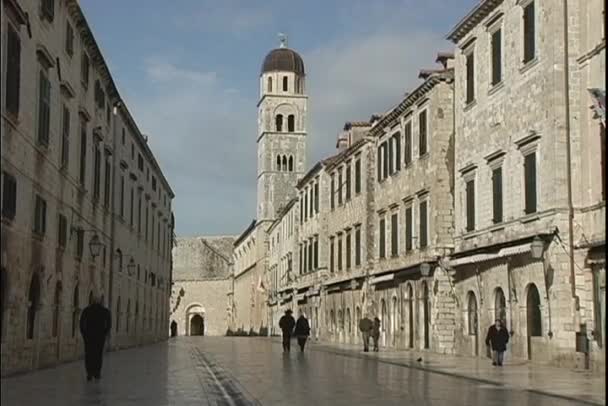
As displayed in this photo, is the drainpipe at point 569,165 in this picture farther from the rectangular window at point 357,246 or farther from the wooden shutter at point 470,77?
the rectangular window at point 357,246

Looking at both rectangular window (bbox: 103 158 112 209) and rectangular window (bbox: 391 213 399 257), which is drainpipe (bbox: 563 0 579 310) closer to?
rectangular window (bbox: 391 213 399 257)

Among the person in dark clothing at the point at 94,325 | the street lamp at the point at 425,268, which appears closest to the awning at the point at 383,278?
the street lamp at the point at 425,268

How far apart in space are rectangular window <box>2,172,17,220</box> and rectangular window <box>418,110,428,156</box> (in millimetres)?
20251

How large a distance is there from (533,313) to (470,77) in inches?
366

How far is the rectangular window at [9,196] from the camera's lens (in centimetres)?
2064

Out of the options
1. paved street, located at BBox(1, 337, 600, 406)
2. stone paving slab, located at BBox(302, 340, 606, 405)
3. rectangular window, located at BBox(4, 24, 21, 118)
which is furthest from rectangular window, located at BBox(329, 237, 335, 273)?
rectangular window, located at BBox(4, 24, 21, 118)

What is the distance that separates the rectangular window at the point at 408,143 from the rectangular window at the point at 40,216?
19274mm

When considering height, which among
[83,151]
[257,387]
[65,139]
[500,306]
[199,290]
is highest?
[83,151]

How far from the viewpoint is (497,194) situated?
31.0 meters

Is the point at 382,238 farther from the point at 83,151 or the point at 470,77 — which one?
the point at 83,151

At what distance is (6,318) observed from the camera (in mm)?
→ 21453

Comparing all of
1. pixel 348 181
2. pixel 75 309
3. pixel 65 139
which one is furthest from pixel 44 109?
pixel 348 181

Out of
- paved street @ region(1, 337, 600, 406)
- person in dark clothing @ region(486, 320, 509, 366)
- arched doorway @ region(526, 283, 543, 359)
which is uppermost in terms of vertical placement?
arched doorway @ region(526, 283, 543, 359)

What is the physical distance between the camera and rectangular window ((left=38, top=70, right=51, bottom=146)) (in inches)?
961
